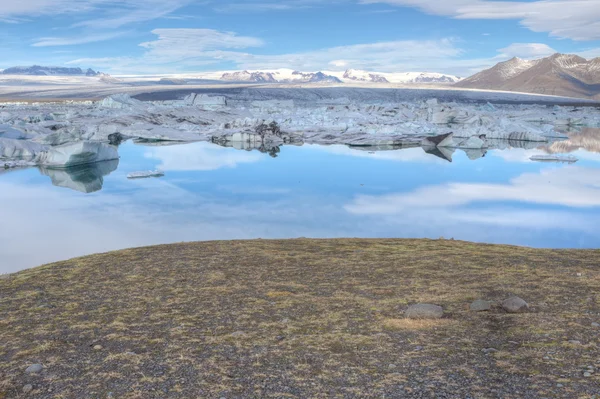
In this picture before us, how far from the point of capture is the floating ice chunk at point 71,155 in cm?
2384

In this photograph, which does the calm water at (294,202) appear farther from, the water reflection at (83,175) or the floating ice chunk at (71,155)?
the floating ice chunk at (71,155)

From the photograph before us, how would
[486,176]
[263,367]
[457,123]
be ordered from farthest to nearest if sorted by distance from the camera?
[457,123], [486,176], [263,367]

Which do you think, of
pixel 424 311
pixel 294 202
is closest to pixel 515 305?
pixel 424 311

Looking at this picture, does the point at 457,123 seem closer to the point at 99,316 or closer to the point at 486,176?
the point at 486,176

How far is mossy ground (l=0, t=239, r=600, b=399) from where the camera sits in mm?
4148

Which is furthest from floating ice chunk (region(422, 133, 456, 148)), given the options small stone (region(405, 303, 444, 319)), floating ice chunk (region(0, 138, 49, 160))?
small stone (region(405, 303, 444, 319))

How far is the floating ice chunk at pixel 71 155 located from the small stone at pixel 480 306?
2144 centimetres

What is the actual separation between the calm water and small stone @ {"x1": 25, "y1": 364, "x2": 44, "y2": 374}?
22.1ft

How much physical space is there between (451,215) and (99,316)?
41.5ft

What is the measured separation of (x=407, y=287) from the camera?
6.63 meters

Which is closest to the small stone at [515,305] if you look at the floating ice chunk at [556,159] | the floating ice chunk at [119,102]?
the floating ice chunk at [556,159]

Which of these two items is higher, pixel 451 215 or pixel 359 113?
pixel 359 113

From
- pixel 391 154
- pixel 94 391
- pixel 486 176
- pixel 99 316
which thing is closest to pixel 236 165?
pixel 391 154

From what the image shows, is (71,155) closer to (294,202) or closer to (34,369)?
(294,202)
